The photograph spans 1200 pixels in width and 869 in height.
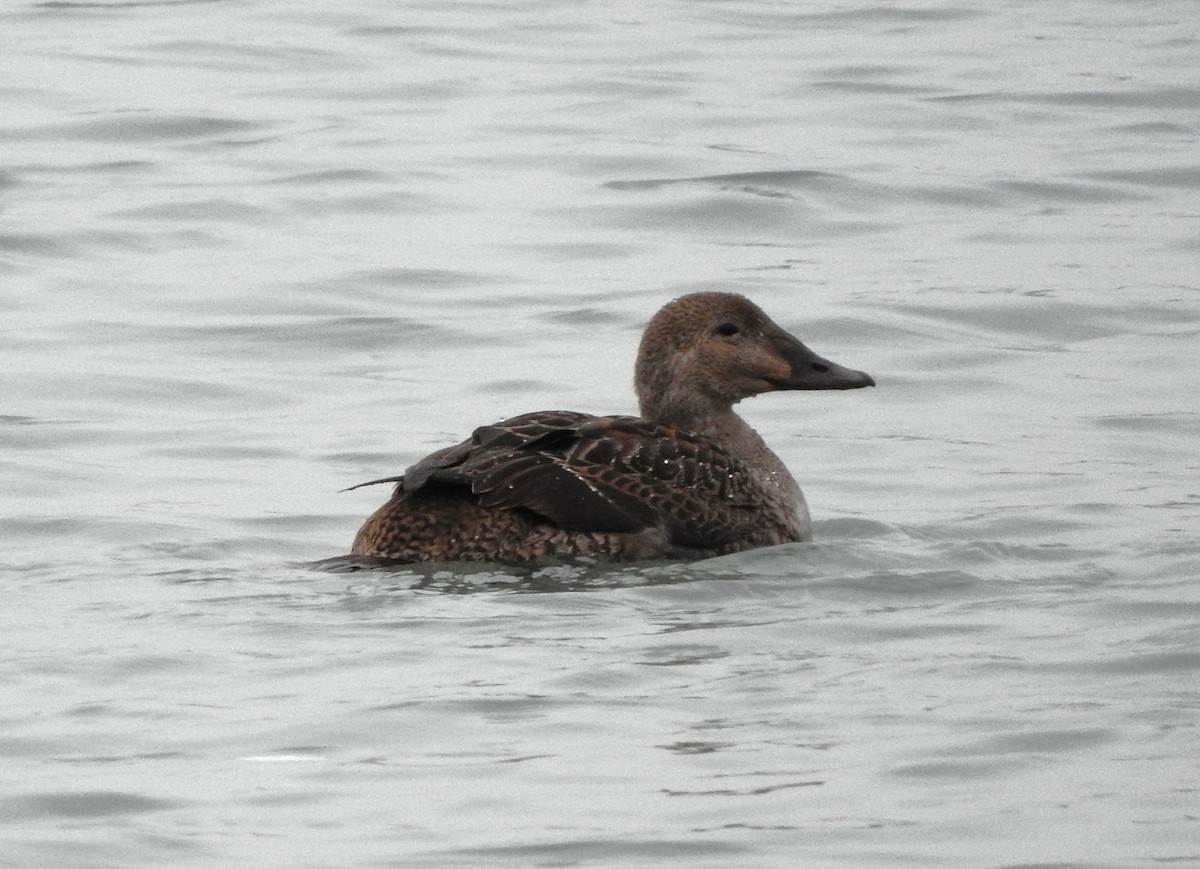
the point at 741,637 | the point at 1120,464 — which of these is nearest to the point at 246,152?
the point at 1120,464

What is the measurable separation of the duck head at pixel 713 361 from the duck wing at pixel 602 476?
1.35 feet

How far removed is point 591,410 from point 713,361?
2.17 metres

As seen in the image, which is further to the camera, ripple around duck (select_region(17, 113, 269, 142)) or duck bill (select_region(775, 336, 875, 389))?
ripple around duck (select_region(17, 113, 269, 142))

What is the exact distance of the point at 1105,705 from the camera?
6797 mm

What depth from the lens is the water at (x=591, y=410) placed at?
6.20m

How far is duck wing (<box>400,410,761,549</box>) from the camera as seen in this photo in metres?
8.45

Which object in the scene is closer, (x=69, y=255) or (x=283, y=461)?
(x=283, y=461)

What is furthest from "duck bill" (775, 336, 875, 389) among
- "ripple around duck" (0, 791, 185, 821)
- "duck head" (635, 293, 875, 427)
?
"ripple around duck" (0, 791, 185, 821)

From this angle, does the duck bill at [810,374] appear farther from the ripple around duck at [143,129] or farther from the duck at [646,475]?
the ripple around duck at [143,129]

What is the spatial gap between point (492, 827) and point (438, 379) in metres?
6.21

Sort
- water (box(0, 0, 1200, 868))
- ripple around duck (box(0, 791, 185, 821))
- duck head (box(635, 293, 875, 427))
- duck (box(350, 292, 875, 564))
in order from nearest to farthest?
ripple around duck (box(0, 791, 185, 821))
water (box(0, 0, 1200, 868))
duck (box(350, 292, 875, 564))
duck head (box(635, 293, 875, 427))

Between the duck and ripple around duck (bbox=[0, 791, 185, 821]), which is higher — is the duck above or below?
above

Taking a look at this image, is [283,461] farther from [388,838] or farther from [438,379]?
[388,838]

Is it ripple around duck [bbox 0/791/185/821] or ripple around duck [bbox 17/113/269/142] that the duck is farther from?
ripple around duck [bbox 17/113/269/142]
